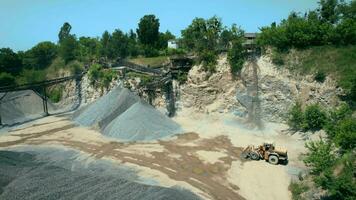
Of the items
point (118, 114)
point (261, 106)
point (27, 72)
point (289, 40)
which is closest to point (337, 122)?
point (261, 106)

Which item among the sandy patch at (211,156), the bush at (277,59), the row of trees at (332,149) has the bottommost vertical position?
the sandy patch at (211,156)

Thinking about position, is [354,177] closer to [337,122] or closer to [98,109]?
[337,122]

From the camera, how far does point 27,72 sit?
6656cm

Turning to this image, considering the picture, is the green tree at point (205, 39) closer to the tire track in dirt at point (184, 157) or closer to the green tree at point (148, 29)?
the tire track in dirt at point (184, 157)

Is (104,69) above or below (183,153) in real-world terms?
above

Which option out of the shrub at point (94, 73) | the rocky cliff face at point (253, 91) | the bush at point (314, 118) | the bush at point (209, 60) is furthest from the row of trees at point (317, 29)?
the shrub at point (94, 73)

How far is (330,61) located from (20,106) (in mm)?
44431

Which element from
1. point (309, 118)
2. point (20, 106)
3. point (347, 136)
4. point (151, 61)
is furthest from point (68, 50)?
point (347, 136)

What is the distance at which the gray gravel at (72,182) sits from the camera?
916 inches

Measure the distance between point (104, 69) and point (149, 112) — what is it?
19.0m

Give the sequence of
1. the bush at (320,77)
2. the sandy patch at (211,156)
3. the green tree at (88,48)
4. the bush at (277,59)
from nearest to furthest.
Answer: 1. the sandy patch at (211,156)
2. the bush at (320,77)
3. the bush at (277,59)
4. the green tree at (88,48)

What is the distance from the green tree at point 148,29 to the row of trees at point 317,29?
115 ft

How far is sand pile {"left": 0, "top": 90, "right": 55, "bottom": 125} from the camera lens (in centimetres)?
4988

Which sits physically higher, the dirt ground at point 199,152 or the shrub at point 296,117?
the shrub at point 296,117
